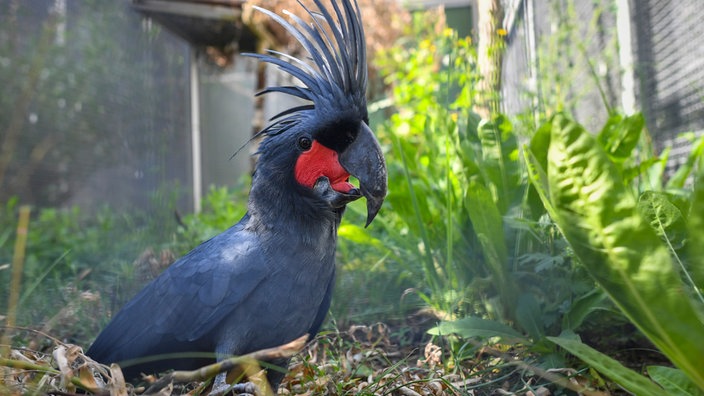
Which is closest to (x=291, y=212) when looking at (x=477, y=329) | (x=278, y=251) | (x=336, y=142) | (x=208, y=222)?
(x=278, y=251)

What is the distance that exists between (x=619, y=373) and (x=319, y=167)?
0.83 m

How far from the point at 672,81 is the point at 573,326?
116 inches

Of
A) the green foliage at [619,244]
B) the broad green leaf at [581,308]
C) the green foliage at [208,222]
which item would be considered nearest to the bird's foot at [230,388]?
the green foliage at [619,244]

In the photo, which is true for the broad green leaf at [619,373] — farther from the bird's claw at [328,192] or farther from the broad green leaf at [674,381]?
the bird's claw at [328,192]

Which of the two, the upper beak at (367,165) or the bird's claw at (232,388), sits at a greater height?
the upper beak at (367,165)

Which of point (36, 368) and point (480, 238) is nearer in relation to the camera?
point (36, 368)

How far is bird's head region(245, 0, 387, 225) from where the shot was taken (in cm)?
144

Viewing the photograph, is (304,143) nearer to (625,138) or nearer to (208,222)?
(625,138)

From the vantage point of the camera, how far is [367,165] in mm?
1432

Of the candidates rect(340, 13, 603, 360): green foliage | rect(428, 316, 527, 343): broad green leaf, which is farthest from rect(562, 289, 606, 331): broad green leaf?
rect(428, 316, 527, 343): broad green leaf

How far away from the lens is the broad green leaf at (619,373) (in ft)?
3.37

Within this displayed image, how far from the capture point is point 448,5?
16.6 feet

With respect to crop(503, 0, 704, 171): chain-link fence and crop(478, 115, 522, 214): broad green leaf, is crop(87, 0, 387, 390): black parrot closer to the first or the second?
crop(478, 115, 522, 214): broad green leaf

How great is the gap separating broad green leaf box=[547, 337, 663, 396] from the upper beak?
578 mm
